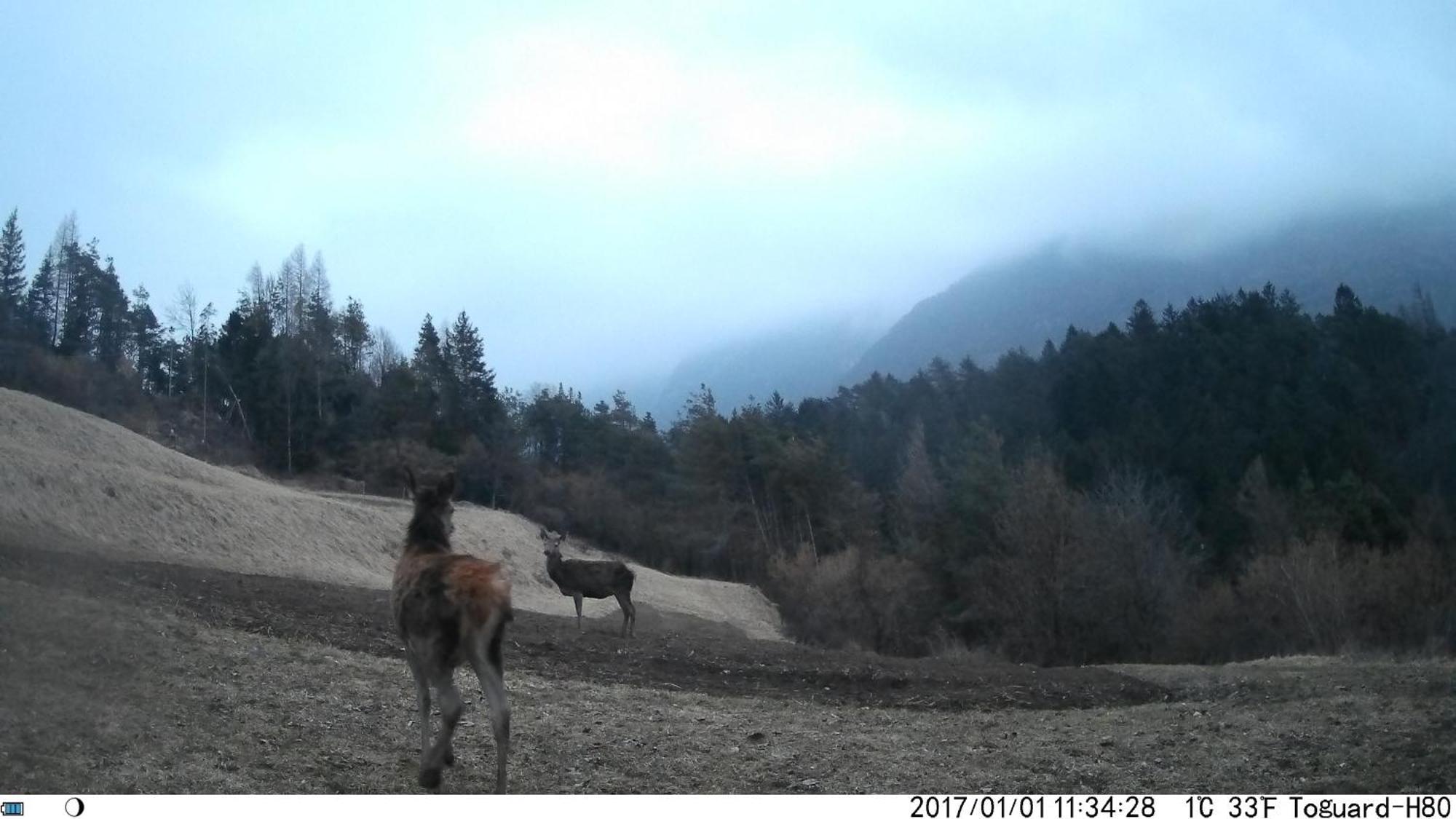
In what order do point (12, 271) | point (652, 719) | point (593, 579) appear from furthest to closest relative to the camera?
point (12, 271) → point (593, 579) → point (652, 719)

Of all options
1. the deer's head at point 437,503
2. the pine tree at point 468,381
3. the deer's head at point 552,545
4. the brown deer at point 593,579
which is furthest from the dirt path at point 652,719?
the pine tree at point 468,381

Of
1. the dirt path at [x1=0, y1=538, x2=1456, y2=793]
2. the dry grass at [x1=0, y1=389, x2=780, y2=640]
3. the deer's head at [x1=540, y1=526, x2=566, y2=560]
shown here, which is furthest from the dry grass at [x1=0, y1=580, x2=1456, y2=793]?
the dry grass at [x1=0, y1=389, x2=780, y2=640]

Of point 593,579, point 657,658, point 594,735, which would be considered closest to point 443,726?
point 594,735

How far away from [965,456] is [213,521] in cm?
3228

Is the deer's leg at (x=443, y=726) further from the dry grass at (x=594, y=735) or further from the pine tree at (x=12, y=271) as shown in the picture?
the pine tree at (x=12, y=271)

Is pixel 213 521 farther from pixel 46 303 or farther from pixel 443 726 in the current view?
pixel 46 303

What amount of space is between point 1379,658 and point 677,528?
52.8m

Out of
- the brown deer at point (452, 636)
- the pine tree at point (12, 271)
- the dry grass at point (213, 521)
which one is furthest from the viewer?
the pine tree at point (12, 271)

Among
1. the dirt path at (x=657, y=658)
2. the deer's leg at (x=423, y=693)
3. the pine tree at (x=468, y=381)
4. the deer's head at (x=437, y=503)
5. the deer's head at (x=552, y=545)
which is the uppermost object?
the pine tree at (x=468, y=381)

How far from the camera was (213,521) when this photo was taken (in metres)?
37.3

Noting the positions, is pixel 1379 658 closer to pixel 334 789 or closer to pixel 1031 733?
pixel 1031 733

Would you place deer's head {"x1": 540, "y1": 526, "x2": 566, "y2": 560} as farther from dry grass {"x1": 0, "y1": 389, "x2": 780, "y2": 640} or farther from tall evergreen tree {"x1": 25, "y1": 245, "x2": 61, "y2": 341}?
tall evergreen tree {"x1": 25, "y1": 245, "x2": 61, "y2": 341}

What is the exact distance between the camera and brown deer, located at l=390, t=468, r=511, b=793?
7398 millimetres

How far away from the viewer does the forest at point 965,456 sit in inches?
1374
